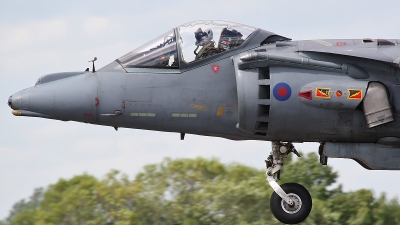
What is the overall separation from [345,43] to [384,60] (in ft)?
3.13

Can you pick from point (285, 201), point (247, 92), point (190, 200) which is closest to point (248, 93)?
point (247, 92)

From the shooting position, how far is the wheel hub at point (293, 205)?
1308 cm

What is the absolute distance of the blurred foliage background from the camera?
23.5 metres

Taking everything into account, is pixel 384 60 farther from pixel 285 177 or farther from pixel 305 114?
pixel 285 177

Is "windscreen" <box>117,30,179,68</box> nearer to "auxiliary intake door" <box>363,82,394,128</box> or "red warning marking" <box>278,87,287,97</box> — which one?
"red warning marking" <box>278,87,287,97</box>

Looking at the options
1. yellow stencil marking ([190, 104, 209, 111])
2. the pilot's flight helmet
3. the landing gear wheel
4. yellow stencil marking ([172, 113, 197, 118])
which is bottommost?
the landing gear wheel

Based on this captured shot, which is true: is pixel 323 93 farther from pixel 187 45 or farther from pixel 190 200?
pixel 190 200

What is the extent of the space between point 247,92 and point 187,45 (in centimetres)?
146

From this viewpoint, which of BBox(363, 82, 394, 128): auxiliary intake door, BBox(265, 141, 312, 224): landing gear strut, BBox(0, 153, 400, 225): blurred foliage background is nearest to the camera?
BBox(363, 82, 394, 128): auxiliary intake door

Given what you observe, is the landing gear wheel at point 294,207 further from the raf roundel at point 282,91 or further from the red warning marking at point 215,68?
the red warning marking at point 215,68

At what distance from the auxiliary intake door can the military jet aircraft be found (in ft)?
0.05

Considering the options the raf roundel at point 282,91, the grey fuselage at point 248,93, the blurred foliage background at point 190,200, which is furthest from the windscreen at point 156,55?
the blurred foliage background at point 190,200

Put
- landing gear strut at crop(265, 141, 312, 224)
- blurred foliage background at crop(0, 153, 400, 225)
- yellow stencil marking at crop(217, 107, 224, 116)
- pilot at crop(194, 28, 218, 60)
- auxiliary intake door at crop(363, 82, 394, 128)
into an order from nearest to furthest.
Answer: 1. auxiliary intake door at crop(363, 82, 394, 128)
2. yellow stencil marking at crop(217, 107, 224, 116)
3. pilot at crop(194, 28, 218, 60)
4. landing gear strut at crop(265, 141, 312, 224)
5. blurred foliage background at crop(0, 153, 400, 225)

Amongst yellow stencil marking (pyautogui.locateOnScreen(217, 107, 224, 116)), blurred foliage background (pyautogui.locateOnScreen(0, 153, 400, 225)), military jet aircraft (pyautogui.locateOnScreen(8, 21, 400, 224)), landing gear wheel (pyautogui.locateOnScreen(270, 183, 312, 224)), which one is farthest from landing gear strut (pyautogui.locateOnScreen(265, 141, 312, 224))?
blurred foliage background (pyautogui.locateOnScreen(0, 153, 400, 225))
